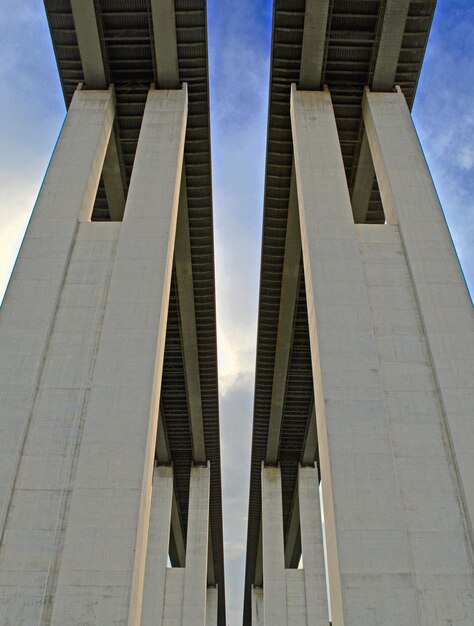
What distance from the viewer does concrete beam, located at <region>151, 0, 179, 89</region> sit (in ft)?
52.3

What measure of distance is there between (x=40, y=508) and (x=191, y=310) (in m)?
15.9

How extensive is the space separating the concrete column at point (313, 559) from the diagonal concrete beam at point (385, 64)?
2047 cm

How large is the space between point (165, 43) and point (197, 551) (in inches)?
1090

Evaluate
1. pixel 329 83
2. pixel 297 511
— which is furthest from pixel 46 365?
pixel 297 511

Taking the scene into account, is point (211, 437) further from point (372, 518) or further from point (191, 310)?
point (372, 518)

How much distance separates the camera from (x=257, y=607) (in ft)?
168

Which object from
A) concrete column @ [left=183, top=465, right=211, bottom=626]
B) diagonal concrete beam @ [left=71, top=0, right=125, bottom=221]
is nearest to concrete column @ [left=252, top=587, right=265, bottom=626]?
concrete column @ [left=183, top=465, right=211, bottom=626]

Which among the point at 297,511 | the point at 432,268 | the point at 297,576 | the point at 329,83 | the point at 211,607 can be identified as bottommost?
the point at 297,576

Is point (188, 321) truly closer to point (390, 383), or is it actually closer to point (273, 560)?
point (390, 383)

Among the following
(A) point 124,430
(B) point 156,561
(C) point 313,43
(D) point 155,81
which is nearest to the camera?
(A) point 124,430

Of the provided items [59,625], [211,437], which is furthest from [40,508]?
[211,437]

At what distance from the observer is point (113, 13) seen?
16469mm

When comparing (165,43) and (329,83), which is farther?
(329,83)

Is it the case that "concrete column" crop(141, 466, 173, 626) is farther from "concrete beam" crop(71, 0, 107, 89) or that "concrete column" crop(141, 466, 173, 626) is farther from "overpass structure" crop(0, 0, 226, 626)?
"concrete beam" crop(71, 0, 107, 89)
